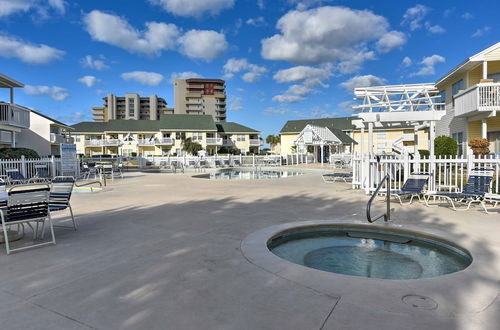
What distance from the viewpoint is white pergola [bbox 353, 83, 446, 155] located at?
12.5 metres

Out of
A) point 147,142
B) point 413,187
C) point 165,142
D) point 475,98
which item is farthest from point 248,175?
point 147,142

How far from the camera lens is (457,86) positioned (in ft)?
67.8

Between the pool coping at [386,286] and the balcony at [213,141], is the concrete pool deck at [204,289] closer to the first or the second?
the pool coping at [386,286]

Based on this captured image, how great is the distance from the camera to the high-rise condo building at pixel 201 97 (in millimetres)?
105125

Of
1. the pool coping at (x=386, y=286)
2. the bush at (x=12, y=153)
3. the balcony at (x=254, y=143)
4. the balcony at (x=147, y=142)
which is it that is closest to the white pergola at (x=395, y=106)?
the pool coping at (x=386, y=286)

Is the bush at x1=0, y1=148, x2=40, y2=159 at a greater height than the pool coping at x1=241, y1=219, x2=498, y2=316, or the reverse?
the bush at x1=0, y1=148, x2=40, y2=159

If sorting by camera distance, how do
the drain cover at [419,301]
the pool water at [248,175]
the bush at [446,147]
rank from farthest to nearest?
1. the pool water at [248,175]
2. the bush at [446,147]
3. the drain cover at [419,301]

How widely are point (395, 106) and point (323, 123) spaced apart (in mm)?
43554

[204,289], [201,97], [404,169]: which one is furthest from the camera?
[201,97]

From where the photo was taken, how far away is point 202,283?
3574 millimetres

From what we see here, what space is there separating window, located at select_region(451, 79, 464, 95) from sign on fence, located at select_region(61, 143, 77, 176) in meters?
23.8

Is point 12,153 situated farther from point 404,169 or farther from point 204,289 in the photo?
point 404,169

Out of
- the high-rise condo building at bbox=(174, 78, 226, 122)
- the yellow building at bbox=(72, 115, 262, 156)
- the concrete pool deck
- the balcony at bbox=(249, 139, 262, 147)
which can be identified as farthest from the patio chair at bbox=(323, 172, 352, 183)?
the high-rise condo building at bbox=(174, 78, 226, 122)

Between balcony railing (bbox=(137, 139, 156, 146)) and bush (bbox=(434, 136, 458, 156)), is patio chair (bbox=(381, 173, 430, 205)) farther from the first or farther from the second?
balcony railing (bbox=(137, 139, 156, 146))
